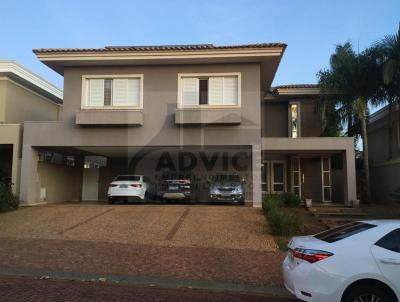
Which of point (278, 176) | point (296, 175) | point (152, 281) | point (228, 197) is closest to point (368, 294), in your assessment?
point (152, 281)

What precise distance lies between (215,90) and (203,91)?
20.8 inches

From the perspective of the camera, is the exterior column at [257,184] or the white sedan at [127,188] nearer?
the exterior column at [257,184]

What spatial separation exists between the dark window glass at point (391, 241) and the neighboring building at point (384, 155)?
1348 centimetres

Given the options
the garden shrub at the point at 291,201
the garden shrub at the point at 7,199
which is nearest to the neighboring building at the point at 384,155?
the garden shrub at the point at 291,201

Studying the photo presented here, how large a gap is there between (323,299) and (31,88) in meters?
19.8

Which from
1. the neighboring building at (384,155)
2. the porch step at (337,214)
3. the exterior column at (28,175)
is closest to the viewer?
the porch step at (337,214)

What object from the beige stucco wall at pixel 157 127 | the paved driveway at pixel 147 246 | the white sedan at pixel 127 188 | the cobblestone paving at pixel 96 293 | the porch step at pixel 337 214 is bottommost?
the cobblestone paving at pixel 96 293

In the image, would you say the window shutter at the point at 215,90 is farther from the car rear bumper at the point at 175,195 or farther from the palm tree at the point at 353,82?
the palm tree at the point at 353,82

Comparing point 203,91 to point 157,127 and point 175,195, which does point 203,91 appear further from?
point 175,195

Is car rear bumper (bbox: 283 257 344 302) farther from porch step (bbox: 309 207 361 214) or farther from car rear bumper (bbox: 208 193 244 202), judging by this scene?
car rear bumper (bbox: 208 193 244 202)

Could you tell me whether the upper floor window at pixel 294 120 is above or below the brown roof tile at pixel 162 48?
below

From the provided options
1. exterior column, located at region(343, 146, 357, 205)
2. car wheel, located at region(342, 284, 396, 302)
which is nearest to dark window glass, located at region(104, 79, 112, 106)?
exterior column, located at region(343, 146, 357, 205)

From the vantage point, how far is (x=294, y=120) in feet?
75.6

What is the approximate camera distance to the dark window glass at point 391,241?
594 cm
